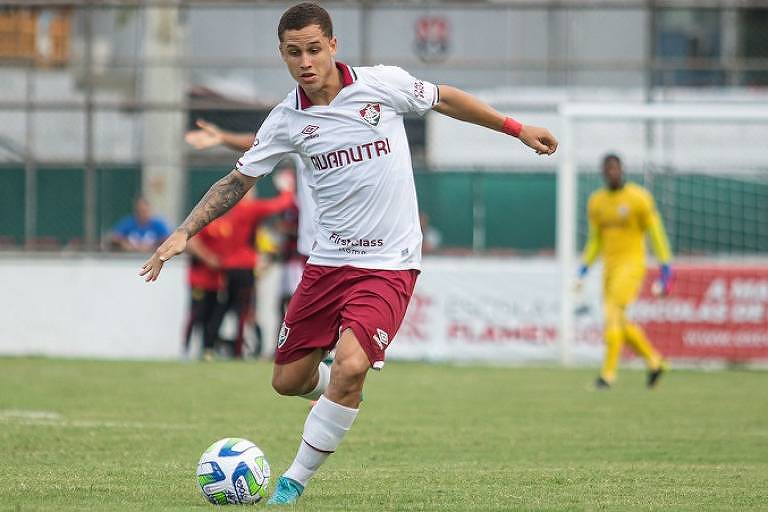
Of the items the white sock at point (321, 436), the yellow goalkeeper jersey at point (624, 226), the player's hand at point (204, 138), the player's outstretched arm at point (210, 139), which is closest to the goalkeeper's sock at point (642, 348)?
the yellow goalkeeper jersey at point (624, 226)

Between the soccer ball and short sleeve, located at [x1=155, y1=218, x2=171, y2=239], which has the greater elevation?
short sleeve, located at [x1=155, y1=218, x2=171, y2=239]

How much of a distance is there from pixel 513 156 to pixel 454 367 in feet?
17.6

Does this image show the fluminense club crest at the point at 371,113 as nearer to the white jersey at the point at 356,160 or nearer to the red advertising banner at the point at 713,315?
the white jersey at the point at 356,160

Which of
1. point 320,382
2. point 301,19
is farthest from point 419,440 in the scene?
point 301,19

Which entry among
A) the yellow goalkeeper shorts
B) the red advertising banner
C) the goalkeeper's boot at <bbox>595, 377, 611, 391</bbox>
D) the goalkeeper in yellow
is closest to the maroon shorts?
the goalkeeper's boot at <bbox>595, 377, 611, 391</bbox>

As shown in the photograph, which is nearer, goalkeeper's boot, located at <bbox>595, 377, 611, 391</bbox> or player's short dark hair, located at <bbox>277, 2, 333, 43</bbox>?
player's short dark hair, located at <bbox>277, 2, 333, 43</bbox>

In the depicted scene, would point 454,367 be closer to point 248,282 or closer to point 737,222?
point 248,282

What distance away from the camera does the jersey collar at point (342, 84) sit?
702 centimetres

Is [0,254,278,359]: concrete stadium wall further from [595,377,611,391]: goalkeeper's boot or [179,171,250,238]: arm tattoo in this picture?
[179,171,250,238]: arm tattoo

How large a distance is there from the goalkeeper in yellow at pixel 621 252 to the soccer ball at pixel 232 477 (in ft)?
28.6

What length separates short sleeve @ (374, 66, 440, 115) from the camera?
714 cm

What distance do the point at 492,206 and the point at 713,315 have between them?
3.56 m

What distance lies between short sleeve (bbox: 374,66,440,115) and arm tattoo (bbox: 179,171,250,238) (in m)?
0.84

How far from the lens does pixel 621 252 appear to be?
1552 cm
